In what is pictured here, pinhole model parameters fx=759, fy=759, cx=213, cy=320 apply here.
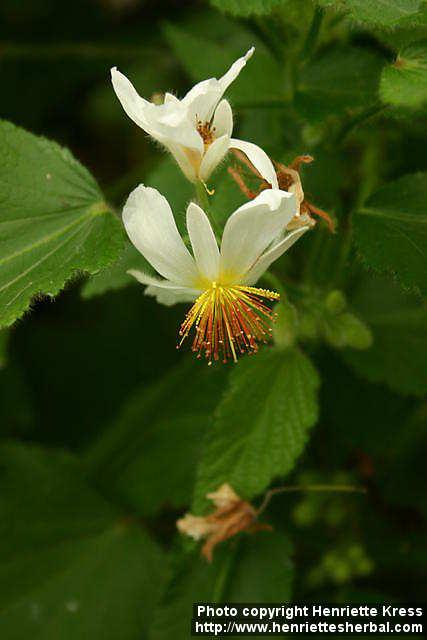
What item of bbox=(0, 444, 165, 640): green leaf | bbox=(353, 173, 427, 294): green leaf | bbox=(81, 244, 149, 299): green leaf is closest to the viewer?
bbox=(353, 173, 427, 294): green leaf

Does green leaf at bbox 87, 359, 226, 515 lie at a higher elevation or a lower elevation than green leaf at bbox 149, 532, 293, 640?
higher

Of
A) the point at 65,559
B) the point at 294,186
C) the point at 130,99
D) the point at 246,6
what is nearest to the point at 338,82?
the point at 246,6

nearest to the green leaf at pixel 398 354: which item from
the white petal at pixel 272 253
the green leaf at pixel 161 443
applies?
the green leaf at pixel 161 443

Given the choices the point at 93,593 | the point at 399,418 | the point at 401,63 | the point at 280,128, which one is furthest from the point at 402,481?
the point at 401,63

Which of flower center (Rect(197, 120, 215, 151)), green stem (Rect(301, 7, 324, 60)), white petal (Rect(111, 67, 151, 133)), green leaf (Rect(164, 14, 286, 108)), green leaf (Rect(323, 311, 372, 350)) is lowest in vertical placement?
green leaf (Rect(323, 311, 372, 350))

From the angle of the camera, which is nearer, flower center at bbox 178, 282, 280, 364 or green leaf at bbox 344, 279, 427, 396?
flower center at bbox 178, 282, 280, 364

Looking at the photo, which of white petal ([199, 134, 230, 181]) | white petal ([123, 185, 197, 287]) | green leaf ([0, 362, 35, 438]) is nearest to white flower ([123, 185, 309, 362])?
white petal ([123, 185, 197, 287])

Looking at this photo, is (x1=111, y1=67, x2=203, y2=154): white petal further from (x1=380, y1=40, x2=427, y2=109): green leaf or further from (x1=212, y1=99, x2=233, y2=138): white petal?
(x1=380, y1=40, x2=427, y2=109): green leaf
